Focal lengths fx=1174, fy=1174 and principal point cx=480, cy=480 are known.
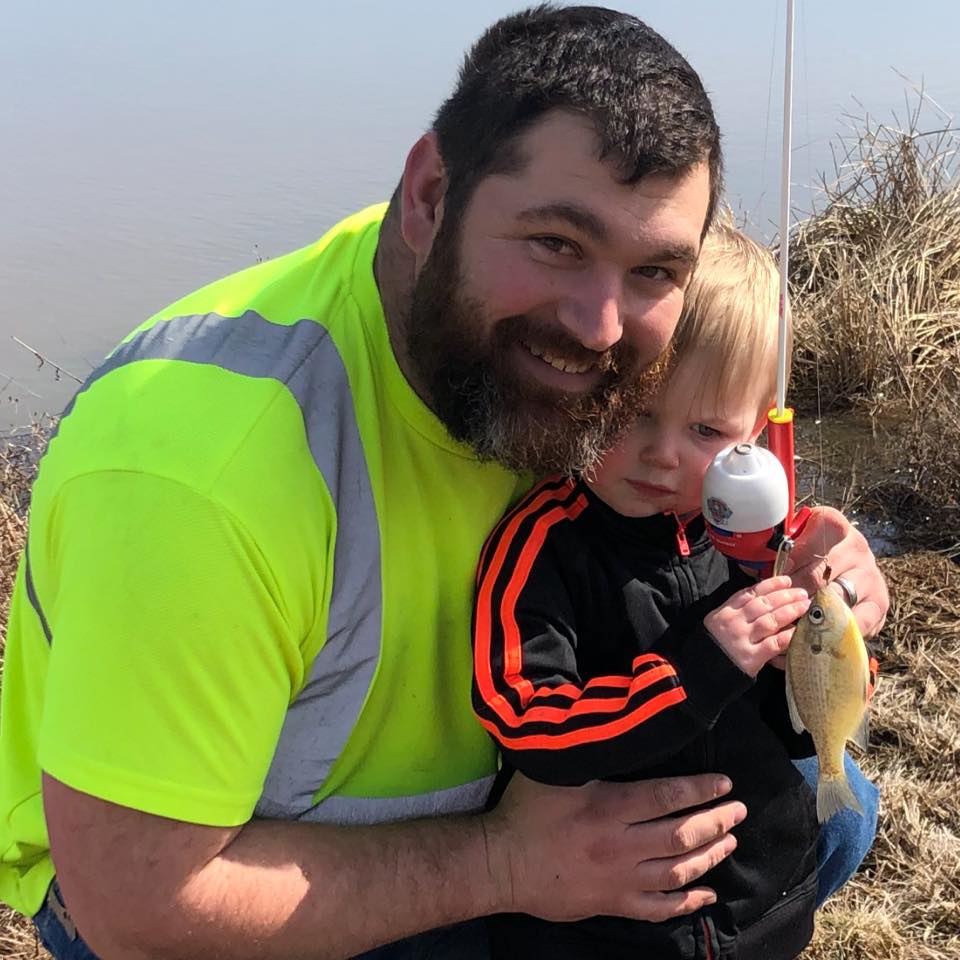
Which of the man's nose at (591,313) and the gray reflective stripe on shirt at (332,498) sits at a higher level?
the man's nose at (591,313)

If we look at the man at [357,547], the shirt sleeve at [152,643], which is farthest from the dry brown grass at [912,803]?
the shirt sleeve at [152,643]

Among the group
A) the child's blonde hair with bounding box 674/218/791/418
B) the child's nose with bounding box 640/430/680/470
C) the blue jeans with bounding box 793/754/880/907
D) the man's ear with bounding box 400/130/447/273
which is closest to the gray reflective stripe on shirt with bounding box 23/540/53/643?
the man's ear with bounding box 400/130/447/273

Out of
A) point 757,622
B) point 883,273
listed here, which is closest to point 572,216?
point 757,622

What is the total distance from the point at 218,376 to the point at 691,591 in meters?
1.03

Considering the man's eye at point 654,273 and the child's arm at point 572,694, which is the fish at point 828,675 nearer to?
the child's arm at point 572,694

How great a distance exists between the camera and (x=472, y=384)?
2.10 m

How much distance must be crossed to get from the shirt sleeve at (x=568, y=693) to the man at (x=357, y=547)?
5.1 inches

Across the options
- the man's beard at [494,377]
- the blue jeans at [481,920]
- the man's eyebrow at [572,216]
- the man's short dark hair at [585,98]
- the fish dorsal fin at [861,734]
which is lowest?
the blue jeans at [481,920]

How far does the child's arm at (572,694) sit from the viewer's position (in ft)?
6.61

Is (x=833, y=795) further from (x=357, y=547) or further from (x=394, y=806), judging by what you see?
(x=357, y=547)

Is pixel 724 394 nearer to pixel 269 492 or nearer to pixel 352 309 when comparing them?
pixel 352 309

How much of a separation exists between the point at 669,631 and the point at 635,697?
24 centimetres

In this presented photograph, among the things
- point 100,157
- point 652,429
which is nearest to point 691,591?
point 652,429

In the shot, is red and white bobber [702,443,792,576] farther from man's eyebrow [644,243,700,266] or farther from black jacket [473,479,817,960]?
man's eyebrow [644,243,700,266]
